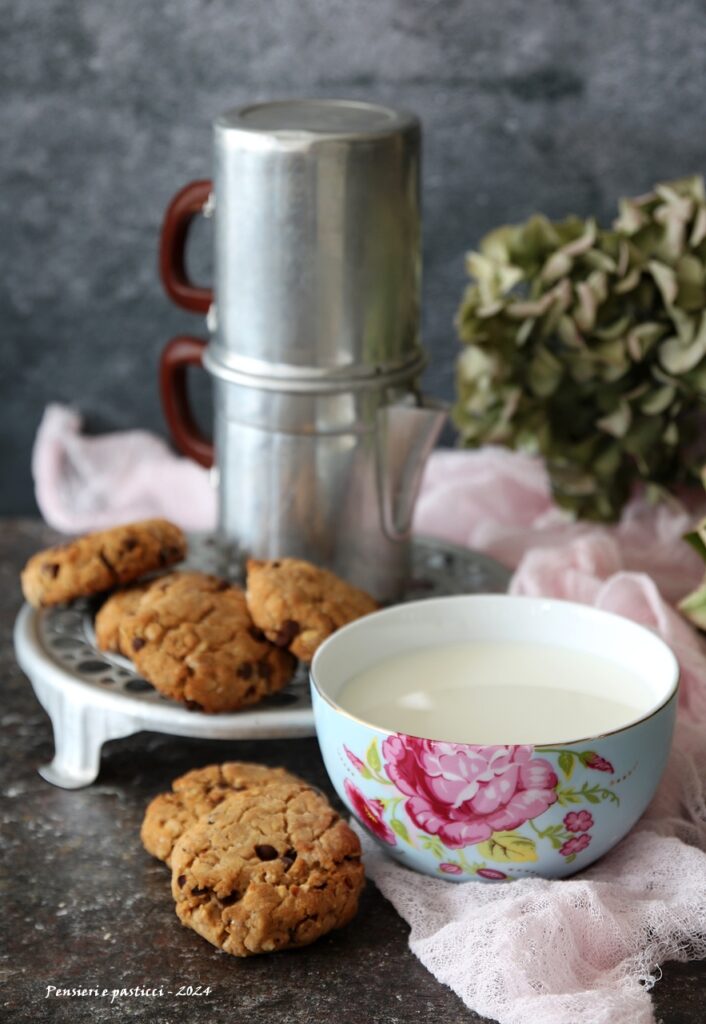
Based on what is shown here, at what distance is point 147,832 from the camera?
762mm

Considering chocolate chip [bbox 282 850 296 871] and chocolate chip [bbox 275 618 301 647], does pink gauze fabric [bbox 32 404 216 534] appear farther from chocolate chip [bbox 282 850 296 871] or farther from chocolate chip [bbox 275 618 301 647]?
chocolate chip [bbox 282 850 296 871]

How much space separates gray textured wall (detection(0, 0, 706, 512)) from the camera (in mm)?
1177

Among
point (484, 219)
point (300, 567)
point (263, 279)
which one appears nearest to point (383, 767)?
point (300, 567)

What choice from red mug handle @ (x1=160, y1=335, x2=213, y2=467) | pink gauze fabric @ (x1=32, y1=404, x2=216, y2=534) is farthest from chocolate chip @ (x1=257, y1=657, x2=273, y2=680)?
pink gauze fabric @ (x1=32, y1=404, x2=216, y2=534)

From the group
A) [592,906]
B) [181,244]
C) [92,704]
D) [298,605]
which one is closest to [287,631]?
[298,605]

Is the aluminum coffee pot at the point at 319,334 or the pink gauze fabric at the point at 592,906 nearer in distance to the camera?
the pink gauze fabric at the point at 592,906

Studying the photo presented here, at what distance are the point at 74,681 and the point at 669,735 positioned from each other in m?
0.35

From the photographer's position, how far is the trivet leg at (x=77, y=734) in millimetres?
835

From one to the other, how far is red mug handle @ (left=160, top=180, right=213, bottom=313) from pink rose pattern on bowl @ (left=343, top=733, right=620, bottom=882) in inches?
17.2

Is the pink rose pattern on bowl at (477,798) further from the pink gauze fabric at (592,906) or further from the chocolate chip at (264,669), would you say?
the chocolate chip at (264,669)

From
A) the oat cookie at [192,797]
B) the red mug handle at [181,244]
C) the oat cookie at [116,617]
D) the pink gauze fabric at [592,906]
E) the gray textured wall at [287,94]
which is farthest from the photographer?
the gray textured wall at [287,94]

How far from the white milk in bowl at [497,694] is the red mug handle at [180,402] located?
0.34 meters

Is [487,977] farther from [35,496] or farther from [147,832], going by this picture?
[35,496]

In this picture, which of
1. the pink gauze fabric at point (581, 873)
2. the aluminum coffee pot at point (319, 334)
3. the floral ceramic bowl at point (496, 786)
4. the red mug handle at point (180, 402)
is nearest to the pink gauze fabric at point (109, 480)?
the pink gauze fabric at point (581, 873)
